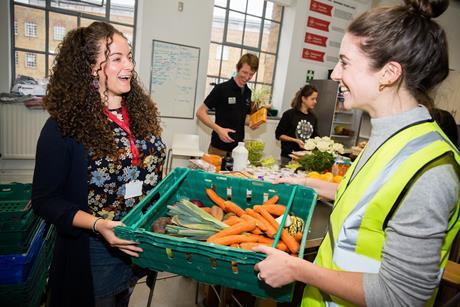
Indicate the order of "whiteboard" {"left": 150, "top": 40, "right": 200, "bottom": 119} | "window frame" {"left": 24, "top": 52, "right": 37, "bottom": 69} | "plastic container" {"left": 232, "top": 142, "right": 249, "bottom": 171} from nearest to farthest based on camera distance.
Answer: "plastic container" {"left": 232, "top": 142, "right": 249, "bottom": 171} < "window frame" {"left": 24, "top": 52, "right": 37, "bottom": 69} < "whiteboard" {"left": 150, "top": 40, "right": 200, "bottom": 119}

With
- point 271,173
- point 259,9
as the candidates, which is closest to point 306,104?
point 271,173

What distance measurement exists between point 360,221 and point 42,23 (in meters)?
4.95

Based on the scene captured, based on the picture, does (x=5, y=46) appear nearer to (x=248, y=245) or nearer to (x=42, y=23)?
(x=42, y=23)

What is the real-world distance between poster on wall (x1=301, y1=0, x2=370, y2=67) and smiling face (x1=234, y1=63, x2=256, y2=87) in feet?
10.3

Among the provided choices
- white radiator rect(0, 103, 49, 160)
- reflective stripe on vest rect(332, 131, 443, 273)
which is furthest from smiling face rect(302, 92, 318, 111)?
white radiator rect(0, 103, 49, 160)

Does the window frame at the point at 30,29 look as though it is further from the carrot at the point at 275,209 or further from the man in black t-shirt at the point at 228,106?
the carrot at the point at 275,209

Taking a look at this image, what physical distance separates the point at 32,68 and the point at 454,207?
505 centimetres

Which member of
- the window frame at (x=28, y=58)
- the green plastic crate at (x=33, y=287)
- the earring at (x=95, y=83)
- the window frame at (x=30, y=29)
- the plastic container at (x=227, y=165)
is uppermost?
the window frame at (x=30, y=29)

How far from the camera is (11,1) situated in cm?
400

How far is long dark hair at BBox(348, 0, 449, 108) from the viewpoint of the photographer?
0.75 meters

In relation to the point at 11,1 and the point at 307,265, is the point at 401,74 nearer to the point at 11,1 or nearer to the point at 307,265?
the point at 307,265

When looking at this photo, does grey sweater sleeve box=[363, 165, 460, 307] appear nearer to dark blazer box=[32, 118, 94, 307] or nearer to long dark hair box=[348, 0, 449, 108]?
long dark hair box=[348, 0, 449, 108]

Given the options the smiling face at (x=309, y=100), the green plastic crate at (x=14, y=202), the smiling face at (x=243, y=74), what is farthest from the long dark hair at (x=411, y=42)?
the smiling face at (x=309, y=100)

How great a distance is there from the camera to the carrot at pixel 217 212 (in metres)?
1.23
